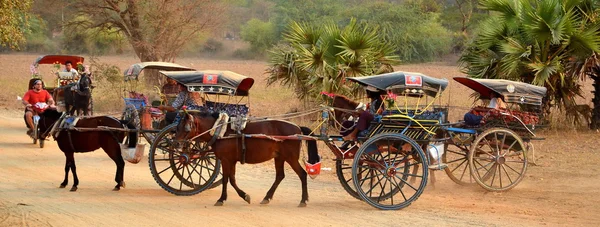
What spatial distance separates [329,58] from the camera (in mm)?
20734

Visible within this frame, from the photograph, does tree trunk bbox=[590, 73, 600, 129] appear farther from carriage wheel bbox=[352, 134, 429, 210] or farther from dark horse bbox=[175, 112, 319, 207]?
dark horse bbox=[175, 112, 319, 207]

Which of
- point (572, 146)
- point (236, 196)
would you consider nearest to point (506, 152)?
point (236, 196)

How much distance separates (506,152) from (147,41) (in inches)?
814

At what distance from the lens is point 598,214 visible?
39.1 ft

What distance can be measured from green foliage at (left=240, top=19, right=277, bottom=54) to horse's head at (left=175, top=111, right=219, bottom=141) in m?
47.0

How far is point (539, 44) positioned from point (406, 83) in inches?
330

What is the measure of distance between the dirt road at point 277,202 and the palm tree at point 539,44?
279 cm

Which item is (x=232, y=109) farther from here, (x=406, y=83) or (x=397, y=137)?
(x=397, y=137)

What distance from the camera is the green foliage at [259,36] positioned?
6041 cm

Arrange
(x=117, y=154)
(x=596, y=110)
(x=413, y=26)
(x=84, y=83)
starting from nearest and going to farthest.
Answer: (x=117, y=154) < (x=596, y=110) < (x=84, y=83) < (x=413, y=26)

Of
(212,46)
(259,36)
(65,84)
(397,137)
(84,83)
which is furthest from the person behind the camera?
(212,46)

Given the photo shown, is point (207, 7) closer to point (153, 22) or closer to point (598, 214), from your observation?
point (153, 22)

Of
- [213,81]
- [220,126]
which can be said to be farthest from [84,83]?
[220,126]

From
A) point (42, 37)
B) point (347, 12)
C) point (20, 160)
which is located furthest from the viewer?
point (42, 37)
